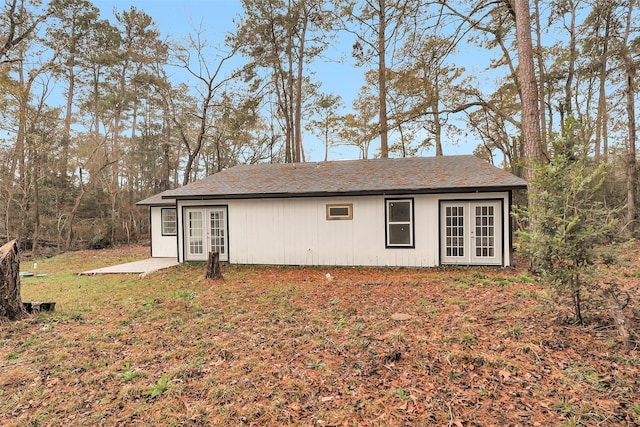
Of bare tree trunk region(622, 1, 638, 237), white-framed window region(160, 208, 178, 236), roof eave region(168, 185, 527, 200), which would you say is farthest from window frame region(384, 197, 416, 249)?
bare tree trunk region(622, 1, 638, 237)

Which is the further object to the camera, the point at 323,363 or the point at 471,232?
the point at 471,232

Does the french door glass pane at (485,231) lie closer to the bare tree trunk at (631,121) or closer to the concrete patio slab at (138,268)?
the bare tree trunk at (631,121)

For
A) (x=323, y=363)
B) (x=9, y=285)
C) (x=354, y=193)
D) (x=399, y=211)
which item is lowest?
(x=323, y=363)

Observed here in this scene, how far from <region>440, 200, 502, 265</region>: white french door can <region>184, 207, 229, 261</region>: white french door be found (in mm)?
6926

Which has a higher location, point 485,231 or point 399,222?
point 399,222

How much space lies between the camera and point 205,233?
1076cm

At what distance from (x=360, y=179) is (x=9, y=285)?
8256 mm

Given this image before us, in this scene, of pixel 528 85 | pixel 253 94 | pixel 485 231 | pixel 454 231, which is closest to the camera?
pixel 528 85

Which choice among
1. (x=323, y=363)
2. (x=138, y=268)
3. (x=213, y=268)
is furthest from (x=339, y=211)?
(x=138, y=268)

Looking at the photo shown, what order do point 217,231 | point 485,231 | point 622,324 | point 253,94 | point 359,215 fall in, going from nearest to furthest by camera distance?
point 622,324 → point 485,231 → point 359,215 → point 217,231 → point 253,94

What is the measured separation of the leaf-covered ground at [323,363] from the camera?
263 cm

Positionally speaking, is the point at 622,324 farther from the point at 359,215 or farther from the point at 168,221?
the point at 168,221

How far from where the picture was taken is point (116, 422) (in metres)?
2.63

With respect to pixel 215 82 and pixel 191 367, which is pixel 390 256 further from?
pixel 215 82
